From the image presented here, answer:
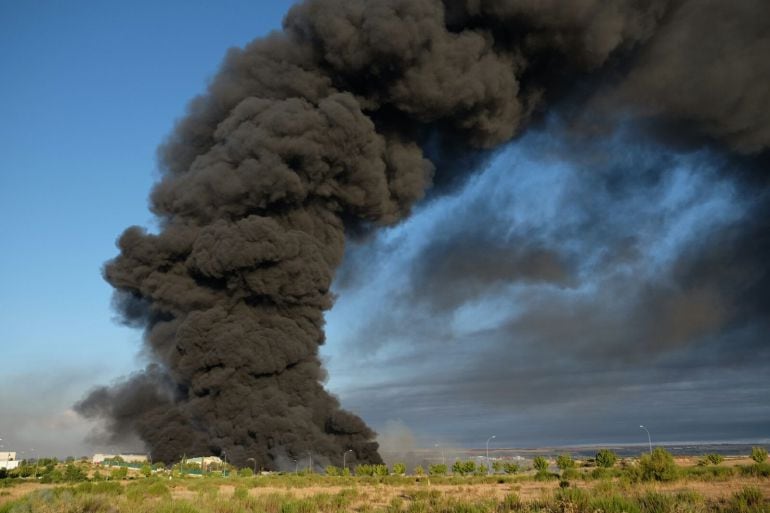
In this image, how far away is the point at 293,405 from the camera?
150ft

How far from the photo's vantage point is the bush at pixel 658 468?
2980 centimetres

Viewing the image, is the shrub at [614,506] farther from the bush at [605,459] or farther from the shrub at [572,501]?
the bush at [605,459]

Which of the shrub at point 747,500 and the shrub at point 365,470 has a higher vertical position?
the shrub at point 365,470

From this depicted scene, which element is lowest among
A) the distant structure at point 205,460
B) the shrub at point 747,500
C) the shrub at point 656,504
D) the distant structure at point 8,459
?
the shrub at point 747,500

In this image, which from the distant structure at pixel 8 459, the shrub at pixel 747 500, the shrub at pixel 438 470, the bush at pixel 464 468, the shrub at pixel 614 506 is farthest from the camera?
the distant structure at pixel 8 459

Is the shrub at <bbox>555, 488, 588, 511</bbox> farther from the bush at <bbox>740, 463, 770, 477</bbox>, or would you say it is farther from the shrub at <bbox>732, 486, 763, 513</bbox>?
the bush at <bbox>740, 463, 770, 477</bbox>

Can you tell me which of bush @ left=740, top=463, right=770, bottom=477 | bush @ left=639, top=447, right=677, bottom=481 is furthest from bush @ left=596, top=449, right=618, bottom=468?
bush @ left=639, top=447, right=677, bottom=481

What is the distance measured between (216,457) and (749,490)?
38.3 meters

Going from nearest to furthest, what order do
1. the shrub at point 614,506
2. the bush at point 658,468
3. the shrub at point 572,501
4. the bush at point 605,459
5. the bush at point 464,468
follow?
the shrub at point 614,506, the shrub at point 572,501, the bush at point 658,468, the bush at point 605,459, the bush at point 464,468

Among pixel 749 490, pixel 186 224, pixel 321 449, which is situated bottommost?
pixel 749 490

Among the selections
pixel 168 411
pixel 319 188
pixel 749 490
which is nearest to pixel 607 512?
pixel 749 490

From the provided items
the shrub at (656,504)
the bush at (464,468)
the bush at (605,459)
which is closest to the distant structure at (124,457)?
the bush at (464,468)

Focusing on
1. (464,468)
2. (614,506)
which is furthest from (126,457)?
(614,506)

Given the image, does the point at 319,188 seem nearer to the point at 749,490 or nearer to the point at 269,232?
the point at 269,232
